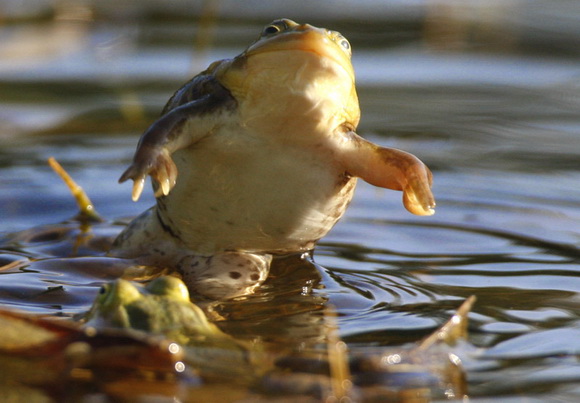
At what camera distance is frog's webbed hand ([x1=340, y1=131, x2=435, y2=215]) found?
12.1 ft

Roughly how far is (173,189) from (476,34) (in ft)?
23.0

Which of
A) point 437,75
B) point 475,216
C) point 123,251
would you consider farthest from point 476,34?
point 123,251

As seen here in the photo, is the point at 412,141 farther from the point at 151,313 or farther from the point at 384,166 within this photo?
the point at 151,313

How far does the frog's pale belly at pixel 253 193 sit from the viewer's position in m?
3.64

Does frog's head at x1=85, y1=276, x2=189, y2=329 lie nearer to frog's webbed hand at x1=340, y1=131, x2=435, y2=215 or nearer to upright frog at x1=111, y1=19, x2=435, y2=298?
upright frog at x1=111, y1=19, x2=435, y2=298

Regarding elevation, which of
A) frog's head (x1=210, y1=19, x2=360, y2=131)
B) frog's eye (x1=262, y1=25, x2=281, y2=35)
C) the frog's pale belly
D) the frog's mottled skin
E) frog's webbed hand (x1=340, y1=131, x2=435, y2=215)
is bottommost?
the frog's mottled skin

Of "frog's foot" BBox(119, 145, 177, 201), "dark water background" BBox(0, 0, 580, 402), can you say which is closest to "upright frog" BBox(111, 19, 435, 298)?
"frog's foot" BBox(119, 145, 177, 201)

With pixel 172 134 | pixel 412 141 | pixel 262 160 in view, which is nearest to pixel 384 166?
pixel 262 160

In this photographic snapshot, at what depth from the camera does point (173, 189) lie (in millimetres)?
3846

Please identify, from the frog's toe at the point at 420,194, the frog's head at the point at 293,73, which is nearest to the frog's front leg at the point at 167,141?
the frog's head at the point at 293,73

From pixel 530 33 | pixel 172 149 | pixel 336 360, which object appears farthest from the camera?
pixel 530 33

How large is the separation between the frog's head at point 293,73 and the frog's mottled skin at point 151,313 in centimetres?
86

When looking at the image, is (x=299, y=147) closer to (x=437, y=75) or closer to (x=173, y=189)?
(x=173, y=189)

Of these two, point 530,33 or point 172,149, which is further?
point 530,33
